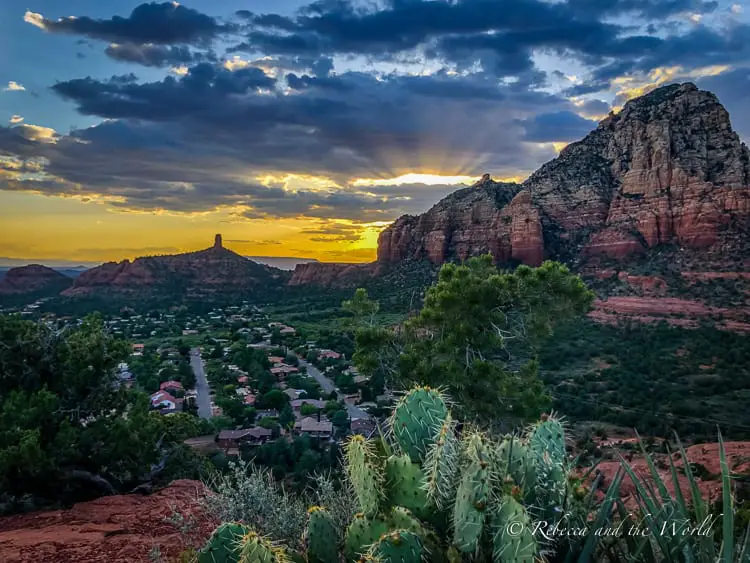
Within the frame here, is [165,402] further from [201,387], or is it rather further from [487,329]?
[487,329]

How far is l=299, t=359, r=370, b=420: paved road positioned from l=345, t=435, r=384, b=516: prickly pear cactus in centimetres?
2099

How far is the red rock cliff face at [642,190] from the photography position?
4294 cm

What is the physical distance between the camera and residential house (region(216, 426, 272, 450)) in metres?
19.1

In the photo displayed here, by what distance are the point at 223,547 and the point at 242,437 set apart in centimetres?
1723

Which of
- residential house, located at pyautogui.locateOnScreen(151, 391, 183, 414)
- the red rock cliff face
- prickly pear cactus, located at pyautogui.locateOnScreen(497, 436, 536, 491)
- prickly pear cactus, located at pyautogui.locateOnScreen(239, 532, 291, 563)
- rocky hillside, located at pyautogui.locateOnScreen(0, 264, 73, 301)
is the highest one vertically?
the red rock cliff face

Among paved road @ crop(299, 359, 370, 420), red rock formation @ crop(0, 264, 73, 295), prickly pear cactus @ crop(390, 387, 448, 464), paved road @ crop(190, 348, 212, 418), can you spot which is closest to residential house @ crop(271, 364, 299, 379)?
paved road @ crop(299, 359, 370, 420)

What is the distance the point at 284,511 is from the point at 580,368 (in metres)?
22.7

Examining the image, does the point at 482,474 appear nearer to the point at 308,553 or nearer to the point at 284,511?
the point at 308,553

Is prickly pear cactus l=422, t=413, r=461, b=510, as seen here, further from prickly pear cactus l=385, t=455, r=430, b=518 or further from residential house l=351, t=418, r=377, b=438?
residential house l=351, t=418, r=377, b=438

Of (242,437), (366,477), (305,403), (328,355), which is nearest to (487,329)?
(366,477)

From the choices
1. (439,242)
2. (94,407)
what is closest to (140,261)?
(439,242)

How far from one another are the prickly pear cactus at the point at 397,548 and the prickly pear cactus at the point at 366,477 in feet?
1.85

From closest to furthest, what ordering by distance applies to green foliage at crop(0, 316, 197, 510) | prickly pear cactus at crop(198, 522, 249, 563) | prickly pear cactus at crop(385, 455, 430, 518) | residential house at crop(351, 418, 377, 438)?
prickly pear cactus at crop(385, 455, 430, 518)
prickly pear cactus at crop(198, 522, 249, 563)
green foliage at crop(0, 316, 197, 510)
residential house at crop(351, 418, 377, 438)

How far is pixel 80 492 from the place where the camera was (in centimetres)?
847
